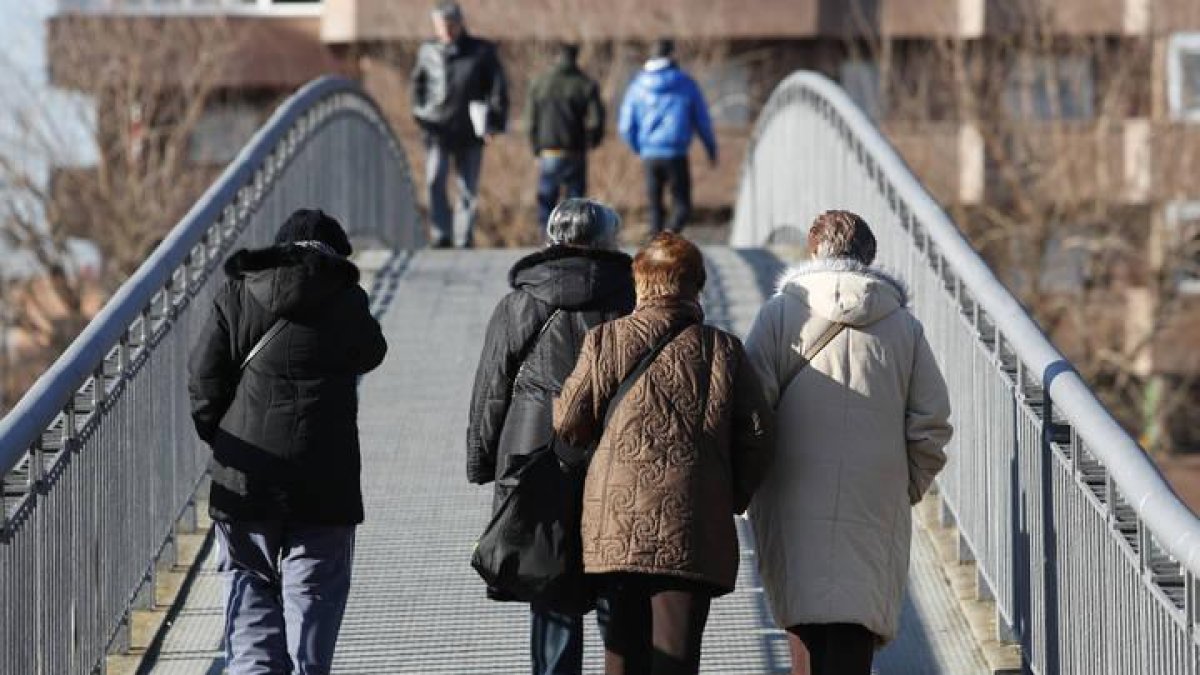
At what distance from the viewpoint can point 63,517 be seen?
8594 mm

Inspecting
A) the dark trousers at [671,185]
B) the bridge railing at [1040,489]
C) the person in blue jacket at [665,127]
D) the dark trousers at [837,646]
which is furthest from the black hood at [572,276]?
the dark trousers at [671,185]

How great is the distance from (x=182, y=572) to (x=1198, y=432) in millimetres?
34782

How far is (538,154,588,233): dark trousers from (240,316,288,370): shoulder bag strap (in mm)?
11021

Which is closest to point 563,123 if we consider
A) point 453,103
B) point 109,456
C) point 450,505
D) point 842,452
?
point 453,103

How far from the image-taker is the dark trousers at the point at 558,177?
19.9 meters

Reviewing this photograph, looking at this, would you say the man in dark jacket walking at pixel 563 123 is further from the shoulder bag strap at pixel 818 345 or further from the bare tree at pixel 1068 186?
the bare tree at pixel 1068 186

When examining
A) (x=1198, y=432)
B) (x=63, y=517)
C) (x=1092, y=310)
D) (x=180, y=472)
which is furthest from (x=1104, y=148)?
(x=63, y=517)

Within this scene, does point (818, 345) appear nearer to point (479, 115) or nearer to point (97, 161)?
point (479, 115)

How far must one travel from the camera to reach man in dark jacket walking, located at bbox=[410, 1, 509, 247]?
19312 mm

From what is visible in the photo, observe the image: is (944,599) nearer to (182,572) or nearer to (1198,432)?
(182,572)

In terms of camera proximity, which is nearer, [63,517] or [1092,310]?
[63,517]

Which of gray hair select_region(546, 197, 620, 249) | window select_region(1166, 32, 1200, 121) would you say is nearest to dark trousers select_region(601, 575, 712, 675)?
gray hair select_region(546, 197, 620, 249)

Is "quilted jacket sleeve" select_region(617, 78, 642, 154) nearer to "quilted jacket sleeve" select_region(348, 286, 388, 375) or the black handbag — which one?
"quilted jacket sleeve" select_region(348, 286, 388, 375)

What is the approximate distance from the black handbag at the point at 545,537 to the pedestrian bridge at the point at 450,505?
1.25 metres
